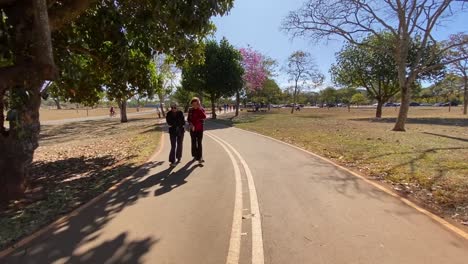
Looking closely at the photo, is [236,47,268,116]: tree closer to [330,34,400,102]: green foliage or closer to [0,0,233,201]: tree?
[330,34,400,102]: green foliage

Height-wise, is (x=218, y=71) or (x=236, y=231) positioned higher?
(x=218, y=71)

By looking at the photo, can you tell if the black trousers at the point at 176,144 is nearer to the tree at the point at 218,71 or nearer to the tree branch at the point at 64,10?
the tree branch at the point at 64,10

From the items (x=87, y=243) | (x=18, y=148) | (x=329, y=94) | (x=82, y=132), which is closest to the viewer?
(x=87, y=243)

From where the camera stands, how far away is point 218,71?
38562 mm

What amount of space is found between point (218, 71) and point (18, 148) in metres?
31.7

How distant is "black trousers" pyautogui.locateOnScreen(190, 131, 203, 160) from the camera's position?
11.0 metres

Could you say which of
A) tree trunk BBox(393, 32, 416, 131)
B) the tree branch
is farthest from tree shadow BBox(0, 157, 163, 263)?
tree trunk BBox(393, 32, 416, 131)

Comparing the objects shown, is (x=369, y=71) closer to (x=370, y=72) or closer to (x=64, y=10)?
(x=370, y=72)

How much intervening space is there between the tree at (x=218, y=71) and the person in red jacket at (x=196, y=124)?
2780 centimetres

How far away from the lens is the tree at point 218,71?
38.6 metres

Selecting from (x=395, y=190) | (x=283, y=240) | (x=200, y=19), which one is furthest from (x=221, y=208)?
(x=200, y=19)

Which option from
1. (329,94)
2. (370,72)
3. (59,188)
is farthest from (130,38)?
(329,94)

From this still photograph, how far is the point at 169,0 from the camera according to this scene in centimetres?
897

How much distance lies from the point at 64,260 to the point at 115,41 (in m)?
7.96
